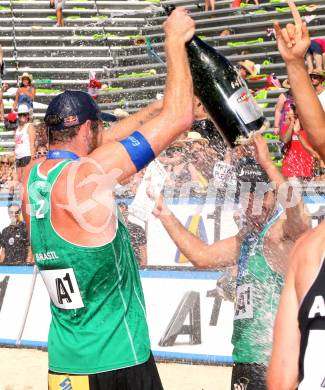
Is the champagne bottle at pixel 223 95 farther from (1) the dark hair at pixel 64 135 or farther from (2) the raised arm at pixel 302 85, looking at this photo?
(2) the raised arm at pixel 302 85

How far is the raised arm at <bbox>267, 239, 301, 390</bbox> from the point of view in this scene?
216cm

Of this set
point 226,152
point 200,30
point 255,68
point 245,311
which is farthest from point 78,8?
point 245,311

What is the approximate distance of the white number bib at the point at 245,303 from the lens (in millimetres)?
4102

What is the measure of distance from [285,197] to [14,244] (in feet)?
19.4

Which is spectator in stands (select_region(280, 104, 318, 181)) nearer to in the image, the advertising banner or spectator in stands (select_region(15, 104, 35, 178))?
the advertising banner

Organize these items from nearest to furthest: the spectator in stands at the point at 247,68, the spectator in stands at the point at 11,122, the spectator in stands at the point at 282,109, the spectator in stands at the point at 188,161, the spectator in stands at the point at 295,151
Result: the spectator in stands at the point at 188,161 → the spectator in stands at the point at 295,151 → the spectator in stands at the point at 282,109 → the spectator in stands at the point at 247,68 → the spectator in stands at the point at 11,122

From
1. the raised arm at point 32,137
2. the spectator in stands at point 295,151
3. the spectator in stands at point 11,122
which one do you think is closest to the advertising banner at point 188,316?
the spectator in stands at point 295,151

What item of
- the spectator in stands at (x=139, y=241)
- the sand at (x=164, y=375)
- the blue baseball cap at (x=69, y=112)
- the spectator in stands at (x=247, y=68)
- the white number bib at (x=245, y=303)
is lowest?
the sand at (x=164, y=375)

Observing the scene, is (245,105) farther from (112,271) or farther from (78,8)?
(78,8)

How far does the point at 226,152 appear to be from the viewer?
29.5ft

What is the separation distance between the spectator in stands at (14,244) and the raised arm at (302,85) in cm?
710

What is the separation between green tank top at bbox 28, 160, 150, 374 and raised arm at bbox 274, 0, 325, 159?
115 cm

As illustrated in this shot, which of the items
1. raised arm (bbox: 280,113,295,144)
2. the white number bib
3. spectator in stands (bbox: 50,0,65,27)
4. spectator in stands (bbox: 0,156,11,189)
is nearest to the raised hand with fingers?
the white number bib

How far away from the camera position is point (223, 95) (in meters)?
3.66
